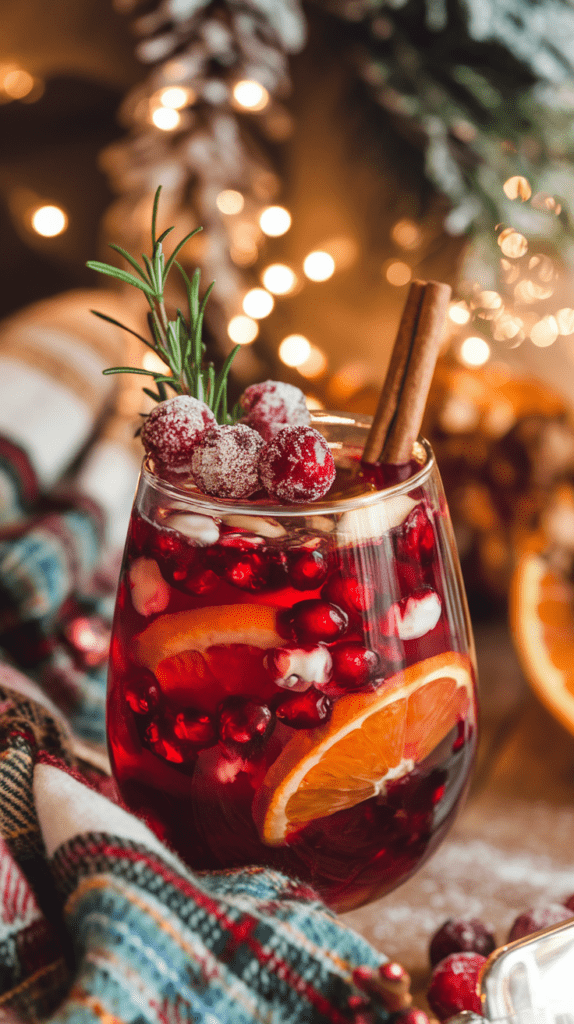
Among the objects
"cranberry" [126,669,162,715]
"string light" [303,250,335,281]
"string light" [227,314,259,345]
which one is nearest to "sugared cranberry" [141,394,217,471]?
"cranberry" [126,669,162,715]

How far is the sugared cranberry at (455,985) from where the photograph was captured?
448 millimetres

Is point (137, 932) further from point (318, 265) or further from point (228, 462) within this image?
point (318, 265)

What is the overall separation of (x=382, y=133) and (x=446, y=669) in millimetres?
839

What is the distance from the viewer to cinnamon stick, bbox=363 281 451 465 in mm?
472

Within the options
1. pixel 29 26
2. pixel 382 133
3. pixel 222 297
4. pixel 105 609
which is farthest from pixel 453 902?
pixel 29 26

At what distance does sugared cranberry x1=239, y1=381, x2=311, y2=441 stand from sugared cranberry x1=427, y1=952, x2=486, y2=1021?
0.31 metres

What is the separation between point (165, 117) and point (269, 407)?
748mm

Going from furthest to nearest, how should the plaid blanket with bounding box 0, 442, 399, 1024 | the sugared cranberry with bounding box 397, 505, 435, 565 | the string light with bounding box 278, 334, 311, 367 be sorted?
1. the string light with bounding box 278, 334, 311, 367
2. the sugared cranberry with bounding box 397, 505, 435, 565
3. the plaid blanket with bounding box 0, 442, 399, 1024

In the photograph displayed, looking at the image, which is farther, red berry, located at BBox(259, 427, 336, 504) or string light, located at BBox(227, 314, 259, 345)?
string light, located at BBox(227, 314, 259, 345)

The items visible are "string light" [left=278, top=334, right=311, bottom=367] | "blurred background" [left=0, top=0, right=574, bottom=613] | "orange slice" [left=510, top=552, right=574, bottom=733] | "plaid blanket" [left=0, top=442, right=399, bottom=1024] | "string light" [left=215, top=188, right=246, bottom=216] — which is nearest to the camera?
"plaid blanket" [left=0, top=442, right=399, bottom=1024]

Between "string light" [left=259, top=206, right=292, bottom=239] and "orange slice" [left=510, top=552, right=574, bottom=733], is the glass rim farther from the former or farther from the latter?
"string light" [left=259, top=206, right=292, bottom=239]

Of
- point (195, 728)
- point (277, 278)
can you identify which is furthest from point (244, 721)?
point (277, 278)

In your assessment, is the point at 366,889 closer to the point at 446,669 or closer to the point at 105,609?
the point at 446,669

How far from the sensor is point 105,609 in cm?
82
